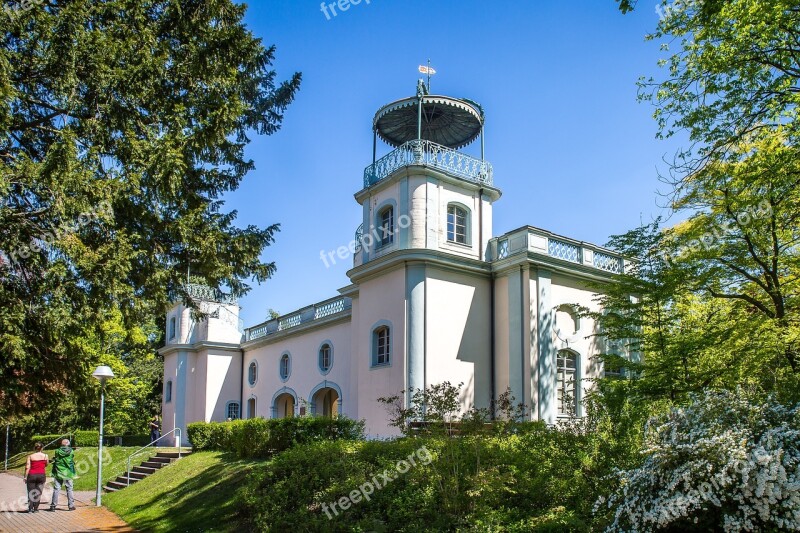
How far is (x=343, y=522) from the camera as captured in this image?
917 cm

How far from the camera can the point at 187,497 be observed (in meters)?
14.9

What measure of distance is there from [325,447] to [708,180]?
941cm

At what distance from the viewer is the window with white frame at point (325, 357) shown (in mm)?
23344

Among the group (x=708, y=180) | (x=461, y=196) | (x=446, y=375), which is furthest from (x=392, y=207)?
(x=708, y=180)

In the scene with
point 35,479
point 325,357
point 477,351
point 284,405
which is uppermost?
point 477,351

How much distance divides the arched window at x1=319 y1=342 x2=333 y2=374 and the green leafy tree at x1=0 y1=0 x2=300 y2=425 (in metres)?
11.5

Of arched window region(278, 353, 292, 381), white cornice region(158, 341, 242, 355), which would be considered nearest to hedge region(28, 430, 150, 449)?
white cornice region(158, 341, 242, 355)

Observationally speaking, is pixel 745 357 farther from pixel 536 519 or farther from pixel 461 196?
pixel 461 196

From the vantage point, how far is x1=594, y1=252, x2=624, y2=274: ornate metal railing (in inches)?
784

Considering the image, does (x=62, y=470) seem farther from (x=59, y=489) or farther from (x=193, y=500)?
(x=193, y=500)

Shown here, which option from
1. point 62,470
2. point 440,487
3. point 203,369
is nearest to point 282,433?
point 62,470

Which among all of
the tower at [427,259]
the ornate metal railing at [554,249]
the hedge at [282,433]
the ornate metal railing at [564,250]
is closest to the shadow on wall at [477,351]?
the tower at [427,259]

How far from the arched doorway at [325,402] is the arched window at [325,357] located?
0.80 meters

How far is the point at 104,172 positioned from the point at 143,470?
14.2 meters
